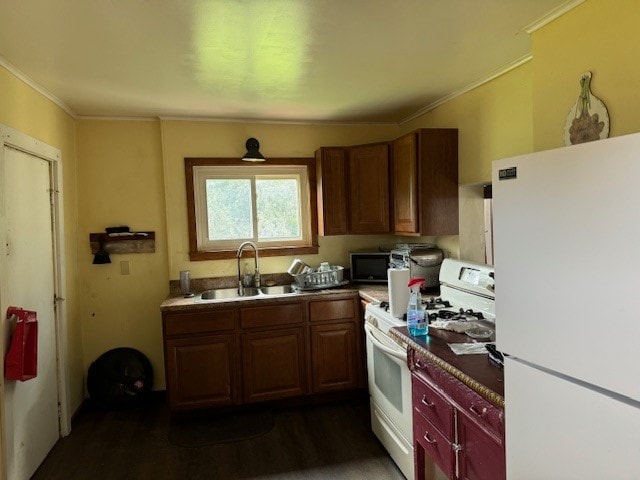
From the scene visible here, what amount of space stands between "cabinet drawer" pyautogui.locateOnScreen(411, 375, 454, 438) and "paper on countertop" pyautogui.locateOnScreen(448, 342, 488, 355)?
0.20 metres

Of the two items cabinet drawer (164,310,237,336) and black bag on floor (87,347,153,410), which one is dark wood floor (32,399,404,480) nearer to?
black bag on floor (87,347,153,410)

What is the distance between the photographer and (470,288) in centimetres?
240

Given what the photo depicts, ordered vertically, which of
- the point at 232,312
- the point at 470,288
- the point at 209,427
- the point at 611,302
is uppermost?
the point at 611,302

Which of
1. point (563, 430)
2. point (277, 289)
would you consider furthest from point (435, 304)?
point (563, 430)

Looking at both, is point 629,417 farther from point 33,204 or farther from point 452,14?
point 33,204

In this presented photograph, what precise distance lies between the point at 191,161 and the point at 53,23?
168cm

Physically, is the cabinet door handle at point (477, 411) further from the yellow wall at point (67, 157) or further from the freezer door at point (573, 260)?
the yellow wall at point (67, 157)

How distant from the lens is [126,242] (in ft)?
10.8

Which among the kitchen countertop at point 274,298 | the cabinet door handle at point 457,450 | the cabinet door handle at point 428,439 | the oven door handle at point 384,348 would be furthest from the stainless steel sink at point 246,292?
the cabinet door handle at point 457,450

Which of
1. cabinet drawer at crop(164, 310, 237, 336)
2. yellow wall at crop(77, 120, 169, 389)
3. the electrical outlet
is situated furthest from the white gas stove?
the electrical outlet

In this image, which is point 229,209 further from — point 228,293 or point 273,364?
point 273,364

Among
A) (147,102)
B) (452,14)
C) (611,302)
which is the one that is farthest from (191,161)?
(611,302)

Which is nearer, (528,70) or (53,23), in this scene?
(53,23)

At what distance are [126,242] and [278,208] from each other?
127 centimetres
